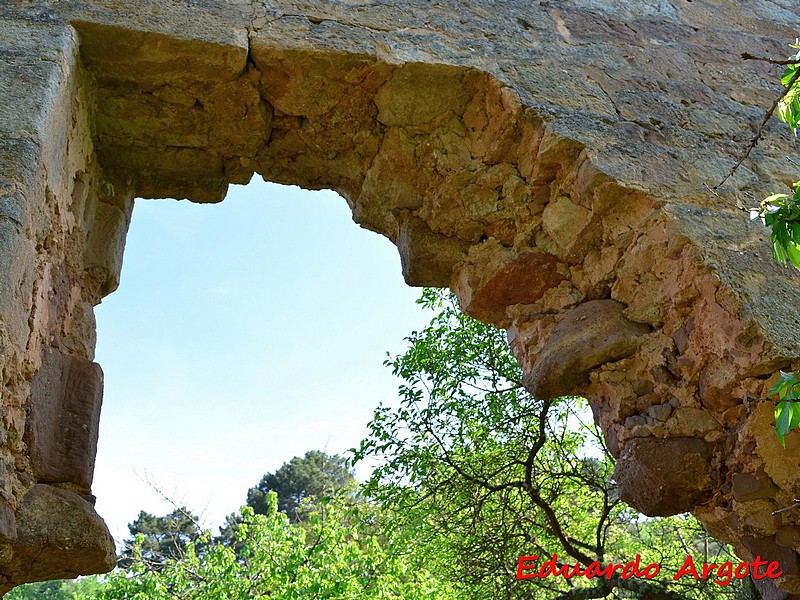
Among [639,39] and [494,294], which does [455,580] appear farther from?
[639,39]

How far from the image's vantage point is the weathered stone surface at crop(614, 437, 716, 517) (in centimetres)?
185

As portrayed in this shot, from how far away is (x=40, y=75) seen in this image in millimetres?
1897

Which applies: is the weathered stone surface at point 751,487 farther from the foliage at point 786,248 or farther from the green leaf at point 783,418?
the green leaf at point 783,418

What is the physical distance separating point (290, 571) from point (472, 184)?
20.1 feet

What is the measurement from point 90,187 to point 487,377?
3.71 meters

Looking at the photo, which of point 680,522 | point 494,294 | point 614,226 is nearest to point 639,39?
point 614,226

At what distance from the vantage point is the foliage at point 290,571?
22.5 feet

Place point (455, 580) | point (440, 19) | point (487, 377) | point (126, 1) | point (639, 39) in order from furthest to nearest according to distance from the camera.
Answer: point (487, 377)
point (455, 580)
point (639, 39)
point (440, 19)
point (126, 1)

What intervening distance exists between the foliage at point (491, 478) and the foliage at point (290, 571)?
1.25m

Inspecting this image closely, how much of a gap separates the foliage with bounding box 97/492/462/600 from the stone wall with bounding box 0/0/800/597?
4.46 metres

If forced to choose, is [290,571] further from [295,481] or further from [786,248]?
[295,481]

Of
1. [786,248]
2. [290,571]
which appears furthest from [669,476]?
[290,571]

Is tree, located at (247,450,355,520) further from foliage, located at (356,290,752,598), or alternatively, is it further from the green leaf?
the green leaf

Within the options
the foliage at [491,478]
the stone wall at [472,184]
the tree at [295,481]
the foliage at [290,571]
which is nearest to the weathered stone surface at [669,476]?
the stone wall at [472,184]
